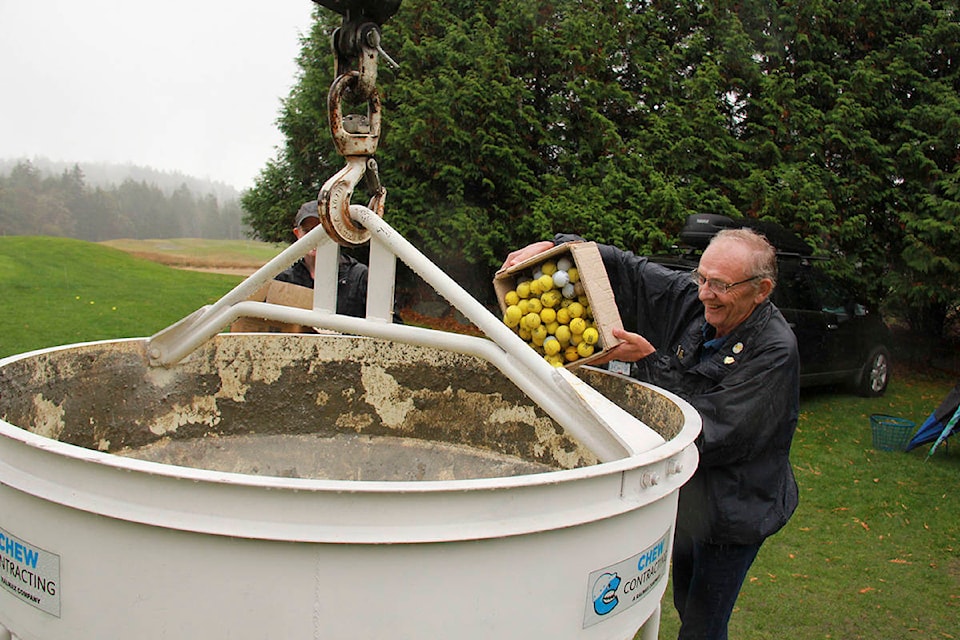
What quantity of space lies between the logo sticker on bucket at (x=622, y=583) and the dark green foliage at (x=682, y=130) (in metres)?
8.03

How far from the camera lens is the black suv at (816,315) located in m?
7.92

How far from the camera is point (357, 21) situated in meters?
2.14

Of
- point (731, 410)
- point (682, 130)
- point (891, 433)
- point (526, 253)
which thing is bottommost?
point (891, 433)

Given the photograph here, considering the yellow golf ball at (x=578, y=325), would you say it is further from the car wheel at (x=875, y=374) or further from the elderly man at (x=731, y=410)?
the car wheel at (x=875, y=374)

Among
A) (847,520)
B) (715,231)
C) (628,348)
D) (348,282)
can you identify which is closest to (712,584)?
(628,348)

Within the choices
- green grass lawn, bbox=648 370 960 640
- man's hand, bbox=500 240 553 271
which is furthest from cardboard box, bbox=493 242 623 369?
green grass lawn, bbox=648 370 960 640

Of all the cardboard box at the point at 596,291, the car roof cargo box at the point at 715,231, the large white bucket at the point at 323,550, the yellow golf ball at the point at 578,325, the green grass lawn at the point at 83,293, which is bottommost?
the green grass lawn at the point at 83,293

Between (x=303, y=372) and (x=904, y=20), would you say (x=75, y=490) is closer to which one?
(x=303, y=372)

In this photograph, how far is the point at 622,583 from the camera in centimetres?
176

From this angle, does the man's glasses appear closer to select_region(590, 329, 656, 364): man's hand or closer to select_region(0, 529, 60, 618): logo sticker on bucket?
select_region(590, 329, 656, 364): man's hand

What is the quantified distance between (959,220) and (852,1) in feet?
11.0

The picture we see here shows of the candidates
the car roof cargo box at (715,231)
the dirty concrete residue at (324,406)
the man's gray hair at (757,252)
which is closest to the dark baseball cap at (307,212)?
the dirty concrete residue at (324,406)

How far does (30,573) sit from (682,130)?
974cm

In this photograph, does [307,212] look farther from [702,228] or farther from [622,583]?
[702,228]
